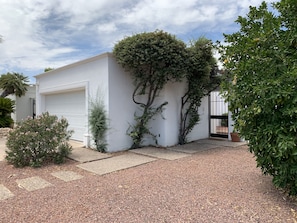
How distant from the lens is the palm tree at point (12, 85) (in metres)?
17.2

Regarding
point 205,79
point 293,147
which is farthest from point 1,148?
point 293,147

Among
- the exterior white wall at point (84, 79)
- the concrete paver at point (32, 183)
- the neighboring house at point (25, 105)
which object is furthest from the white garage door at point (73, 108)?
the neighboring house at point (25, 105)

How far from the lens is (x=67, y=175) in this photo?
491 centimetres

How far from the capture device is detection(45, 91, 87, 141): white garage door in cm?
879

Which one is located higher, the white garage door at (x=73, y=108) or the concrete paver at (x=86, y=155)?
the white garage door at (x=73, y=108)

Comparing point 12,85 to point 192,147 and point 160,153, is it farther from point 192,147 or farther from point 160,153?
point 192,147

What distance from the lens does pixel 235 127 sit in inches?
142

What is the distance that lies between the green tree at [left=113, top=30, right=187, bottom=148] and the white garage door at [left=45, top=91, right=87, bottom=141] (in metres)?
2.32

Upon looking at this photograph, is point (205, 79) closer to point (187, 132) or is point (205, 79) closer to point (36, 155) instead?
point (187, 132)

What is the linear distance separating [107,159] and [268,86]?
4680 mm

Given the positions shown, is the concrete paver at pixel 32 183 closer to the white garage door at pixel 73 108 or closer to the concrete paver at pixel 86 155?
the concrete paver at pixel 86 155

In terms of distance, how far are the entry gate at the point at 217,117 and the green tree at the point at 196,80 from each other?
5.09 feet

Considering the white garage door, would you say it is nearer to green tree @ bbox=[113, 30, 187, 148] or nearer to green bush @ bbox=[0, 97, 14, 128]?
green tree @ bbox=[113, 30, 187, 148]

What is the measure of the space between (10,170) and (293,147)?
5.88 m
